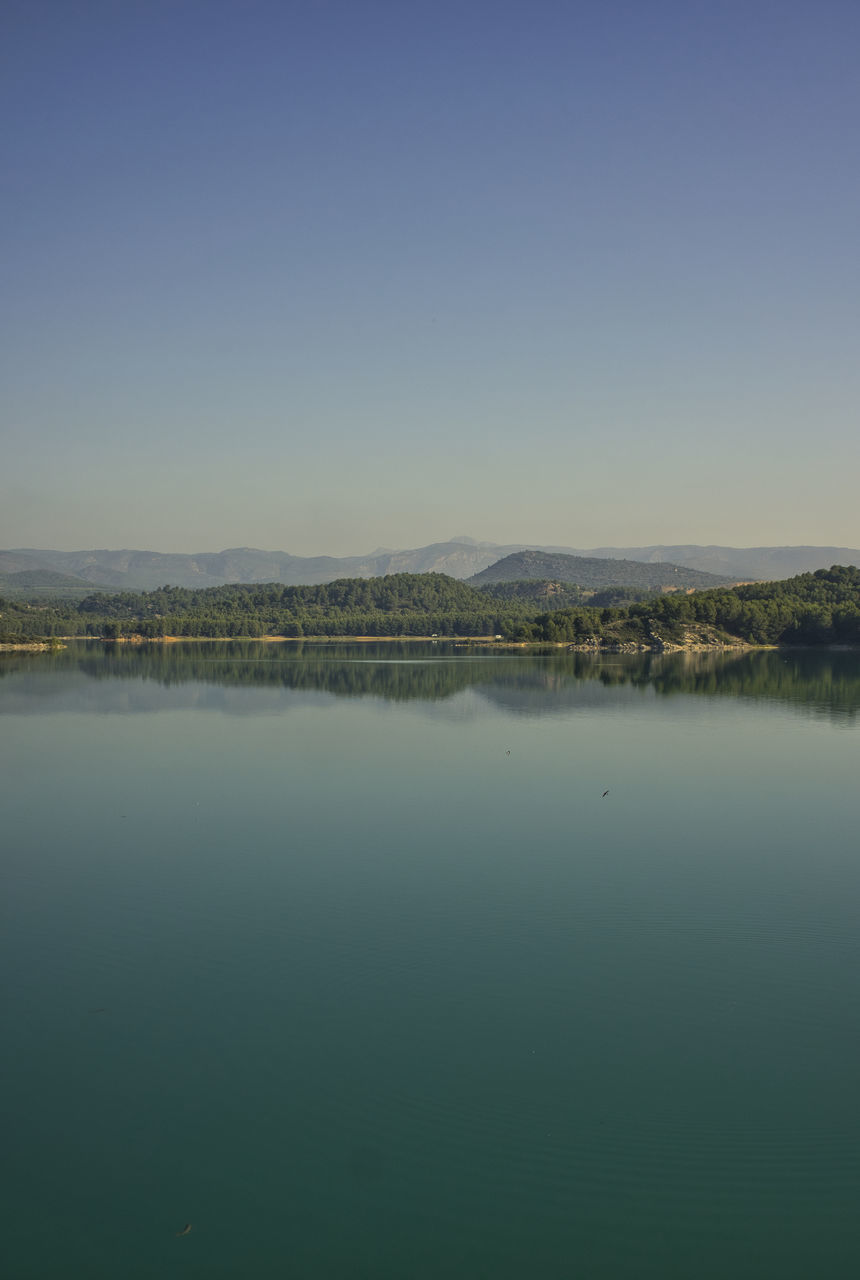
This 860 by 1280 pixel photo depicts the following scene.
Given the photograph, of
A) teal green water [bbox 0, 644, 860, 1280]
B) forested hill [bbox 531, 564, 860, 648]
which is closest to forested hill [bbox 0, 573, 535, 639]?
forested hill [bbox 531, 564, 860, 648]

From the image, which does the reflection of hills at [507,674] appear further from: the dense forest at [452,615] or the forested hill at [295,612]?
the forested hill at [295,612]

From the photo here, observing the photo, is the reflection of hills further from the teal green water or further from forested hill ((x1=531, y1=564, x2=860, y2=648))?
the teal green water

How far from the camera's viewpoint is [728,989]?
897 cm

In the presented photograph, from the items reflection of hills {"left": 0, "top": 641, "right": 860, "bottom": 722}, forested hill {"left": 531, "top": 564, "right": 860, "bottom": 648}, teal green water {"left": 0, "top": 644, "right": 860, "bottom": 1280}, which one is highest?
forested hill {"left": 531, "top": 564, "right": 860, "bottom": 648}

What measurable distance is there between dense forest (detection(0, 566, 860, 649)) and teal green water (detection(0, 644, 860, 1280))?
2605 inches

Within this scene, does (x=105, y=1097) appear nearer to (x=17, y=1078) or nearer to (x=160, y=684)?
(x=17, y=1078)

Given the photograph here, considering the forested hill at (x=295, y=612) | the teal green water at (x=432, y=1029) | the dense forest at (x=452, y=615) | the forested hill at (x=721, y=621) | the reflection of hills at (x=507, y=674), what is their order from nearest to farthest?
the teal green water at (x=432, y=1029) < the reflection of hills at (x=507, y=674) < the forested hill at (x=721, y=621) < the dense forest at (x=452, y=615) < the forested hill at (x=295, y=612)

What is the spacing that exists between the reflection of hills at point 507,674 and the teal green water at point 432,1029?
19.0 m

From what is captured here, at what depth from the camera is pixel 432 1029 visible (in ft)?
26.6

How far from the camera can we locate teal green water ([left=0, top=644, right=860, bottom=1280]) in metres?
5.80

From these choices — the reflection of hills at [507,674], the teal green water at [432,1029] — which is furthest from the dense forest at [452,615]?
the teal green water at [432,1029]

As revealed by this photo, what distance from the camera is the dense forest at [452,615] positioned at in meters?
82.9

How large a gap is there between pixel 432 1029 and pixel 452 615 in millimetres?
114974

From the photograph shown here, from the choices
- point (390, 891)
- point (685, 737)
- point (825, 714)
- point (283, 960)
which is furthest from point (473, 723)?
point (283, 960)
